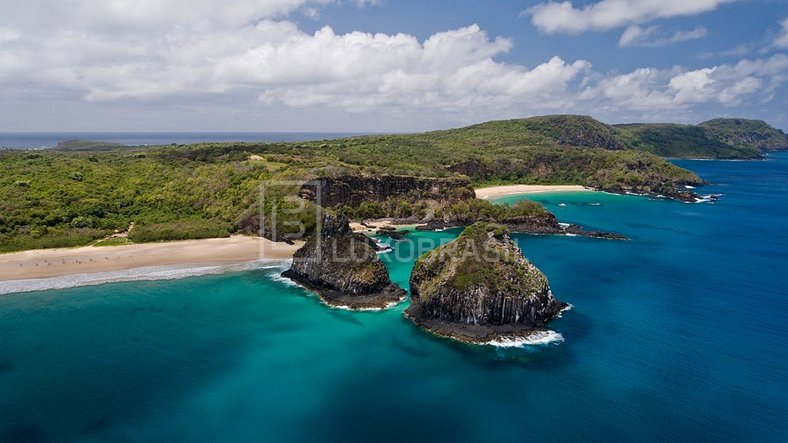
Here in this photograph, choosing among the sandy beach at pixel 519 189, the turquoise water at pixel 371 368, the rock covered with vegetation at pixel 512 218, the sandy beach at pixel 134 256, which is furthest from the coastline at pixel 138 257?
the sandy beach at pixel 519 189

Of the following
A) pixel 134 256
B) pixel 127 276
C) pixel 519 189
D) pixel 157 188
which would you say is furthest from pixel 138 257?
pixel 519 189

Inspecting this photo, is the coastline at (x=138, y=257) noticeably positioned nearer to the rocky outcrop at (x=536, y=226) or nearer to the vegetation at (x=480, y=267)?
the vegetation at (x=480, y=267)

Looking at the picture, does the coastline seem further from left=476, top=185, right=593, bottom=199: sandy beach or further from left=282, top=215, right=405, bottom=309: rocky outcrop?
left=476, top=185, right=593, bottom=199: sandy beach

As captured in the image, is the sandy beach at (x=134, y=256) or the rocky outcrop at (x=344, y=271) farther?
the sandy beach at (x=134, y=256)

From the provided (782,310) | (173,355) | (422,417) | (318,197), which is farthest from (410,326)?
(318,197)

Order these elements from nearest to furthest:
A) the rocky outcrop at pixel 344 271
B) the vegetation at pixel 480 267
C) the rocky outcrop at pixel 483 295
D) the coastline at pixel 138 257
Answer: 1. the rocky outcrop at pixel 483 295
2. the vegetation at pixel 480 267
3. the rocky outcrop at pixel 344 271
4. the coastline at pixel 138 257

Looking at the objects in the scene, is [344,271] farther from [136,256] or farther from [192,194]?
[192,194]

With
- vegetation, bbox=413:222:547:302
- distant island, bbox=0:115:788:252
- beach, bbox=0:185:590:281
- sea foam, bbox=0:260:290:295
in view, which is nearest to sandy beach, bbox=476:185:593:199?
distant island, bbox=0:115:788:252
